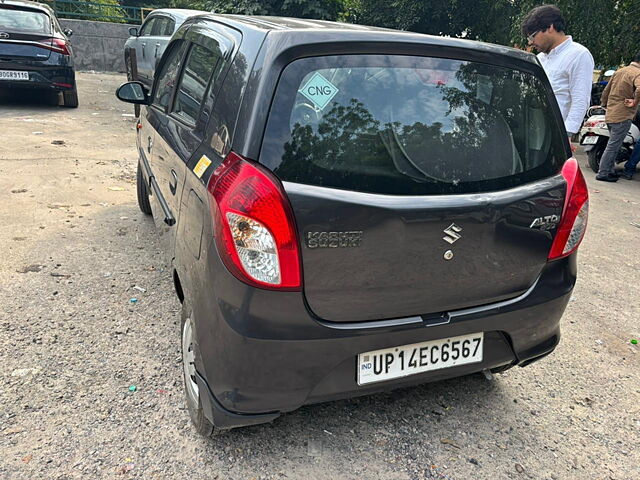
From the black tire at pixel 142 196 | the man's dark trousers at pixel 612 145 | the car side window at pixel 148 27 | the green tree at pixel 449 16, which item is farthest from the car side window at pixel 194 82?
the green tree at pixel 449 16

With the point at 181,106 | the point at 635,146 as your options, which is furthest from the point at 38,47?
the point at 635,146

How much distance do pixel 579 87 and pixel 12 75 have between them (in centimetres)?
842

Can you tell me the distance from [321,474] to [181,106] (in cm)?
195

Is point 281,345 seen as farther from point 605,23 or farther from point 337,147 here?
point 605,23

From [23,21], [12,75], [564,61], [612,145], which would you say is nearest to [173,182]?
[564,61]

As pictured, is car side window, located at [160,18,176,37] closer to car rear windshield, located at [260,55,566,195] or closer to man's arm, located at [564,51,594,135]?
man's arm, located at [564,51,594,135]

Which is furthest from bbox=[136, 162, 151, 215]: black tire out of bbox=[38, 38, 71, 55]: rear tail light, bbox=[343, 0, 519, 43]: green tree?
bbox=[343, 0, 519, 43]: green tree

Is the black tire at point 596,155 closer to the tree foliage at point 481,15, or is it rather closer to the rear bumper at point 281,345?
the tree foliage at point 481,15

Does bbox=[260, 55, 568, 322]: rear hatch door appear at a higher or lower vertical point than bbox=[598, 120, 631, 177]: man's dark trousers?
higher

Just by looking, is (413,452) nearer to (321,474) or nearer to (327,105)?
(321,474)

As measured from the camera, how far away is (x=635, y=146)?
26.3ft

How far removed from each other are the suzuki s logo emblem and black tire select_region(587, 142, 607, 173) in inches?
305

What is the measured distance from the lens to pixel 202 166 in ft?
6.74

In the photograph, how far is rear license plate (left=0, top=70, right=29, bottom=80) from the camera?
27.3ft
